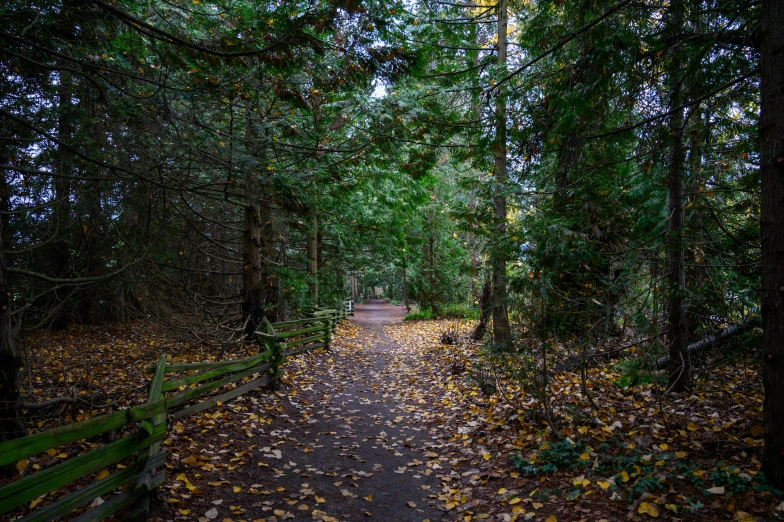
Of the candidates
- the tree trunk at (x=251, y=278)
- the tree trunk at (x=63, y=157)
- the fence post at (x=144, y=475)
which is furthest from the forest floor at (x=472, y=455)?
Answer: the tree trunk at (x=251, y=278)

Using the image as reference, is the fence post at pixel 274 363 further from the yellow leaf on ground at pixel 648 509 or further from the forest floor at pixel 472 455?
the yellow leaf on ground at pixel 648 509

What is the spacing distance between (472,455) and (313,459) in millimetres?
2191

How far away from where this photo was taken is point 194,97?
20.5 feet

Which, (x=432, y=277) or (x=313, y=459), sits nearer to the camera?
(x=313, y=459)

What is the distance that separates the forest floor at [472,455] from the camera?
4.10 metres

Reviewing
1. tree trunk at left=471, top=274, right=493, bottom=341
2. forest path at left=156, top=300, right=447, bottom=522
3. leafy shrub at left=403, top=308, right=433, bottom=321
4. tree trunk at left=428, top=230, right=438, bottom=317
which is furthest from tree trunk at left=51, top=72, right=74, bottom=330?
leafy shrub at left=403, top=308, right=433, bottom=321

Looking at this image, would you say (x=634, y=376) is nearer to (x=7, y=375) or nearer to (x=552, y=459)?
(x=552, y=459)

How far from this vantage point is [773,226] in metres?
3.71

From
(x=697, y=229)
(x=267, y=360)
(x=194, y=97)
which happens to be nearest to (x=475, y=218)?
(x=697, y=229)

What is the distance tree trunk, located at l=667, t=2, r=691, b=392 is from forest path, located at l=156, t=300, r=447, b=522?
3.71 meters

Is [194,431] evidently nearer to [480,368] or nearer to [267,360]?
[267,360]

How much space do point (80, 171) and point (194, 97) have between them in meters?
2.67

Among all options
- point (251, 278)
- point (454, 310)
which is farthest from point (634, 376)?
point (454, 310)

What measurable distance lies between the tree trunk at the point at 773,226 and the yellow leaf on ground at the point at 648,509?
106 centimetres
